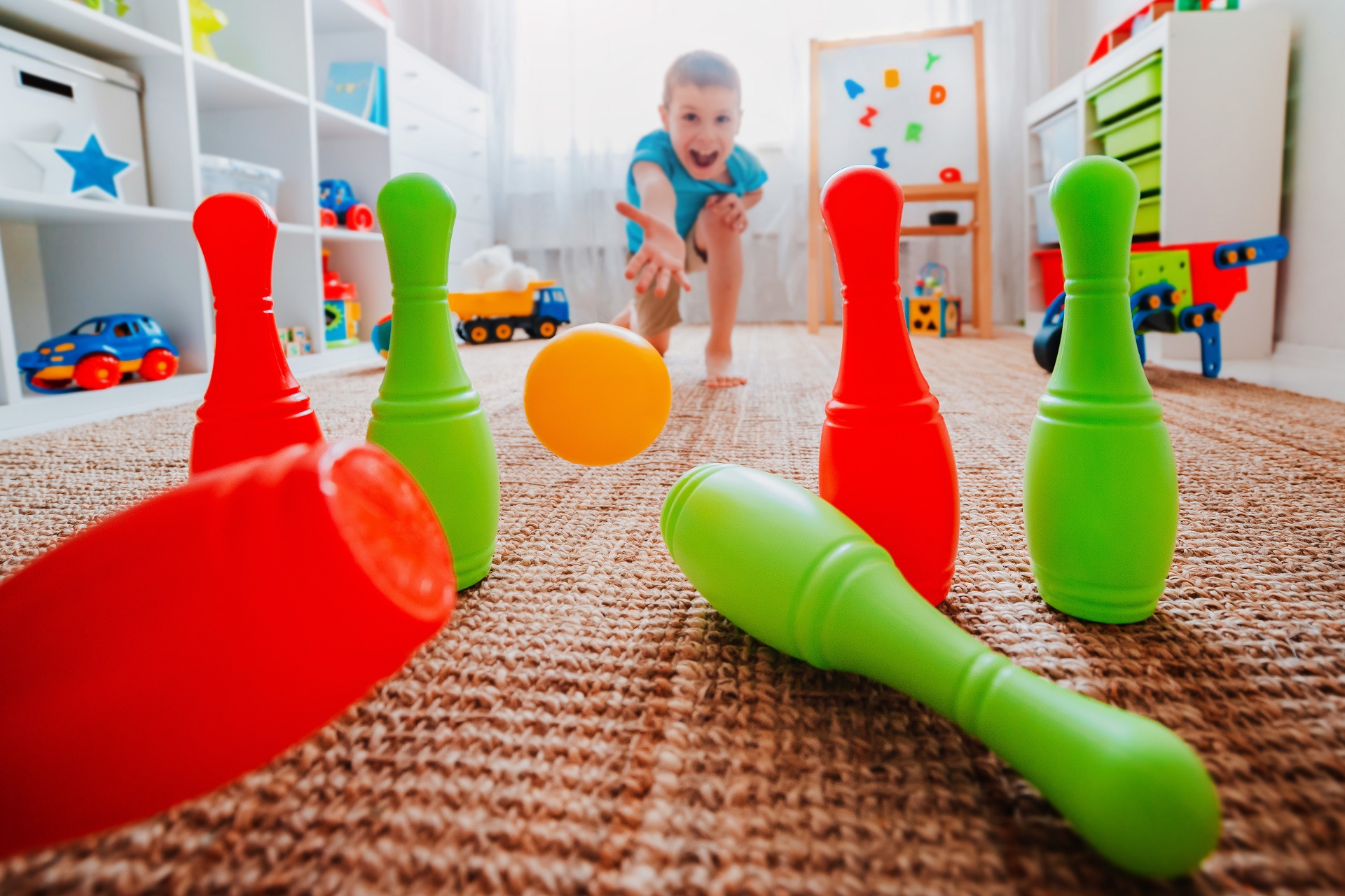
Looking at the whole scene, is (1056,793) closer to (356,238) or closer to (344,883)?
(344,883)

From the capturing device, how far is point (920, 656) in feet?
0.99

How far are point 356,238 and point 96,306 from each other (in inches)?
30.7

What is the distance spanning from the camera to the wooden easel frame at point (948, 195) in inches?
98.8

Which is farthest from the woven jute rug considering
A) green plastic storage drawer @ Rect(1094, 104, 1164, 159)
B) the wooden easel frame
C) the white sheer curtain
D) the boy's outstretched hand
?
the white sheer curtain

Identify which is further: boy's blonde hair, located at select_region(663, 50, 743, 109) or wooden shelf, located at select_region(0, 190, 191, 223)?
boy's blonde hair, located at select_region(663, 50, 743, 109)

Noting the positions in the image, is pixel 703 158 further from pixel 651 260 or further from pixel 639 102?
pixel 639 102

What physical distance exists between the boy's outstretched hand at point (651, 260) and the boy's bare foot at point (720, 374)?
418 millimetres

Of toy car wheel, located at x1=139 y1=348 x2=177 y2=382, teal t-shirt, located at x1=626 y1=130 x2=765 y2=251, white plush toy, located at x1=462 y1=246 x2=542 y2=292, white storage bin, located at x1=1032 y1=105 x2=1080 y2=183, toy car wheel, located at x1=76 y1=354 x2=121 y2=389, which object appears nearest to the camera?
toy car wheel, located at x1=76 y1=354 x2=121 y2=389

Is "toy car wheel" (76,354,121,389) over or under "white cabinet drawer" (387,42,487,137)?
under

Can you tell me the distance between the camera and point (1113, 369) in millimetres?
392

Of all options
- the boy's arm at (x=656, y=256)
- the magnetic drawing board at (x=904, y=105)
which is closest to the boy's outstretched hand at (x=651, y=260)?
the boy's arm at (x=656, y=256)

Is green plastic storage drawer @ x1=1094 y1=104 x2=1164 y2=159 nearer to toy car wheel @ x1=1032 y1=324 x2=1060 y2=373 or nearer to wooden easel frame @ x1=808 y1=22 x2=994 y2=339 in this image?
wooden easel frame @ x1=808 y1=22 x2=994 y2=339

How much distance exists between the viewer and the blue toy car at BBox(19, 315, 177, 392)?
4.20 ft

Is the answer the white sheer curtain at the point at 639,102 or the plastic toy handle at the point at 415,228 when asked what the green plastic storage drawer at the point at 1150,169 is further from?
the plastic toy handle at the point at 415,228
